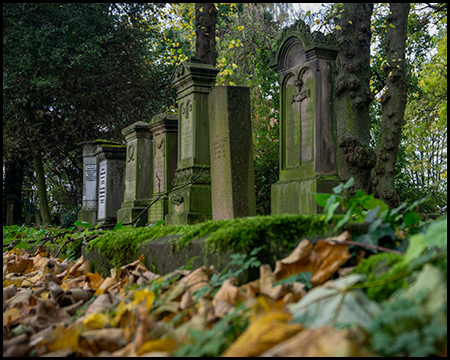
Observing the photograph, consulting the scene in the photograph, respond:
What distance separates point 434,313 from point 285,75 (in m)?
7.13

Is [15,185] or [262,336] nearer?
[262,336]

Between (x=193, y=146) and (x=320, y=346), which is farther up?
(x=193, y=146)

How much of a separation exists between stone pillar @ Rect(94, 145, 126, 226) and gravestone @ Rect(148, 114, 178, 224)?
12.1 feet

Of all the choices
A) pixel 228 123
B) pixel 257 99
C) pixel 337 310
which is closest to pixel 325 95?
pixel 228 123

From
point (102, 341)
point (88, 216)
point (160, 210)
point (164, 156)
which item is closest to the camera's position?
point (102, 341)

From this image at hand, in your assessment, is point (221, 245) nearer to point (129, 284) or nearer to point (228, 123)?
point (129, 284)

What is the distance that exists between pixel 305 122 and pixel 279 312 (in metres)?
6.38

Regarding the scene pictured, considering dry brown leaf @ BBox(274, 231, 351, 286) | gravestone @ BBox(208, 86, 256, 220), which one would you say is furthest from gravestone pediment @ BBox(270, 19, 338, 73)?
dry brown leaf @ BBox(274, 231, 351, 286)

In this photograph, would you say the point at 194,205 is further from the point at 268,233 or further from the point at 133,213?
the point at 268,233

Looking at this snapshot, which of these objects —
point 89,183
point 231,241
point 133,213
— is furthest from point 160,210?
point 231,241

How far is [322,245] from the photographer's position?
2010 millimetres

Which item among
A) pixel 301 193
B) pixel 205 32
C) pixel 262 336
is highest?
pixel 205 32

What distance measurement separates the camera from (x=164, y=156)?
11.6 meters

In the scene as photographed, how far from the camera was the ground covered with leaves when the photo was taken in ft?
4.02
